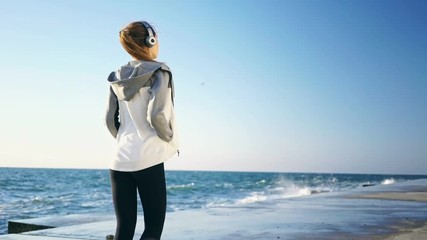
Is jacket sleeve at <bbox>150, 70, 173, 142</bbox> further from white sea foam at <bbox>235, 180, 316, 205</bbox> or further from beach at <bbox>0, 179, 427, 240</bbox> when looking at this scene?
white sea foam at <bbox>235, 180, 316, 205</bbox>

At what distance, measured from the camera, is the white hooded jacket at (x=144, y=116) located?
259 cm

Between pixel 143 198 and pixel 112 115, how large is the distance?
1.66ft

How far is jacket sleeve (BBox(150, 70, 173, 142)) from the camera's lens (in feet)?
8.41

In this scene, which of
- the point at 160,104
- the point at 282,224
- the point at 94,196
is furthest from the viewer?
the point at 94,196

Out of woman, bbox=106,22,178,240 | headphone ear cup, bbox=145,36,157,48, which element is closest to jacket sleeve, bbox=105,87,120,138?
woman, bbox=106,22,178,240

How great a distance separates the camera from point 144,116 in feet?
8.75

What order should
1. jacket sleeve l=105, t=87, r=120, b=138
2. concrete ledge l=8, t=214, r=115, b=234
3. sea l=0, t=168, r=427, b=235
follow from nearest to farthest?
jacket sleeve l=105, t=87, r=120, b=138
concrete ledge l=8, t=214, r=115, b=234
sea l=0, t=168, r=427, b=235

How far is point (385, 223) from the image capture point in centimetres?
621

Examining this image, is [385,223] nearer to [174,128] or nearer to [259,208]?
[259,208]

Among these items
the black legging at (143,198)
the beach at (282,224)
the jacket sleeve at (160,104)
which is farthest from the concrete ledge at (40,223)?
the jacket sleeve at (160,104)

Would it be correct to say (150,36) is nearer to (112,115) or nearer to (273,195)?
(112,115)

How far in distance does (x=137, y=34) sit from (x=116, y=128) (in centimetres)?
54

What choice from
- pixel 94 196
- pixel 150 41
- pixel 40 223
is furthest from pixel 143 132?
pixel 94 196

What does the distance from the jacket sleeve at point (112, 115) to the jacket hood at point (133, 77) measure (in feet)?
0.31
